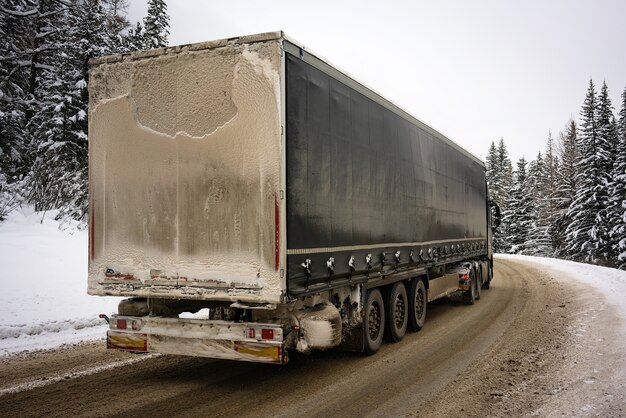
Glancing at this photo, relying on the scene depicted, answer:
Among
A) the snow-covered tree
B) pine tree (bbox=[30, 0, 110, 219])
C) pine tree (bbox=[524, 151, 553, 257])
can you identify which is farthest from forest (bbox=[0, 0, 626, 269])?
the snow-covered tree

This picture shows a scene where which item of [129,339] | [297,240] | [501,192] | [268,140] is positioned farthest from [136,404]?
[501,192]

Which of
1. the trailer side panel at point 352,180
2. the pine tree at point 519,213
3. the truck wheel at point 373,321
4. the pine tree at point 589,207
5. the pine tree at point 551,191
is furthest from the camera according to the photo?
the pine tree at point 519,213

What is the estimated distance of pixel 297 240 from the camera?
5539 mm

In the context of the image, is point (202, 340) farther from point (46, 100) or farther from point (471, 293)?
point (46, 100)

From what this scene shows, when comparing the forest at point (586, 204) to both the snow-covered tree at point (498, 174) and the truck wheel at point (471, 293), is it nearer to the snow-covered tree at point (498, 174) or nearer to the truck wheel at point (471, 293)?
the snow-covered tree at point (498, 174)

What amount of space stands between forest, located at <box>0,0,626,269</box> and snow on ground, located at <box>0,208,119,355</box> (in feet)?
8.32

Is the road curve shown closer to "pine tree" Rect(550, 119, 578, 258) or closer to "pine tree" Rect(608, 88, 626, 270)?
"pine tree" Rect(608, 88, 626, 270)

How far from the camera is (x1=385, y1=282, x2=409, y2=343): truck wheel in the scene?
8289mm

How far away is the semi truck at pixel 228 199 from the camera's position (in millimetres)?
5395

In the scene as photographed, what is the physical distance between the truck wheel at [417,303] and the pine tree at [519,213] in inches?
1810

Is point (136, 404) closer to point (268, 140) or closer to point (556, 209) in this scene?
point (268, 140)

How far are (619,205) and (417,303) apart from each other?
111 ft

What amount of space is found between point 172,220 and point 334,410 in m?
2.80

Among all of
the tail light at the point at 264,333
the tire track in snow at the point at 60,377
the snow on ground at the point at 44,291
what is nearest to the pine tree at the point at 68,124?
the snow on ground at the point at 44,291
